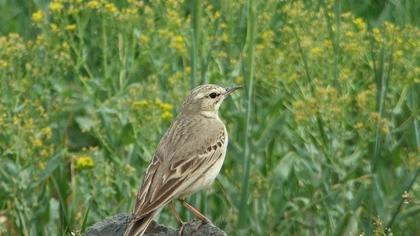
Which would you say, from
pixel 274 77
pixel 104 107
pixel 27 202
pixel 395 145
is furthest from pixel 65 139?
pixel 395 145

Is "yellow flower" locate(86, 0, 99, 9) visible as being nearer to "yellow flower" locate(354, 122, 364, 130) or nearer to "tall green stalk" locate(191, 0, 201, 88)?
"tall green stalk" locate(191, 0, 201, 88)

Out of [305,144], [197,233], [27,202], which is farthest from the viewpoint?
[27,202]

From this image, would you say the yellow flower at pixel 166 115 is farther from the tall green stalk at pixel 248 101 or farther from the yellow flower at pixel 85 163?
the tall green stalk at pixel 248 101

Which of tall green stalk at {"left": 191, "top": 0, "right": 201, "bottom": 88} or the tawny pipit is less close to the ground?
tall green stalk at {"left": 191, "top": 0, "right": 201, "bottom": 88}

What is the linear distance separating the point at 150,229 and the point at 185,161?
52 centimetres

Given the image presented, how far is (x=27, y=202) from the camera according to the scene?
28.1 ft

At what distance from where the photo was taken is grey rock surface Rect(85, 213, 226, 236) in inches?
256

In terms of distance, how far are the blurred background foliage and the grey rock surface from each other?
72cm

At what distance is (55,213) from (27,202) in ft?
0.84

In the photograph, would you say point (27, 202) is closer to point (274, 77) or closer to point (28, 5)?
point (274, 77)

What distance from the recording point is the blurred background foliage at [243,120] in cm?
771

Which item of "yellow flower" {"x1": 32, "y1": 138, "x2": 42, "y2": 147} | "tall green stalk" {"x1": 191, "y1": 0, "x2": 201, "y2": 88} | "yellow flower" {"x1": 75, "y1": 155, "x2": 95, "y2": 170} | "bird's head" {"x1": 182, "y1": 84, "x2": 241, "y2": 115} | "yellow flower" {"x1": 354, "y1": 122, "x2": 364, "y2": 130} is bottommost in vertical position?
"yellow flower" {"x1": 75, "y1": 155, "x2": 95, "y2": 170}

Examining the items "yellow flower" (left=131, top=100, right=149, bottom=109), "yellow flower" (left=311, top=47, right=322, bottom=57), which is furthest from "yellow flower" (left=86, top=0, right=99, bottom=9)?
"yellow flower" (left=311, top=47, right=322, bottom=57)

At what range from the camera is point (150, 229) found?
21.6 ft
